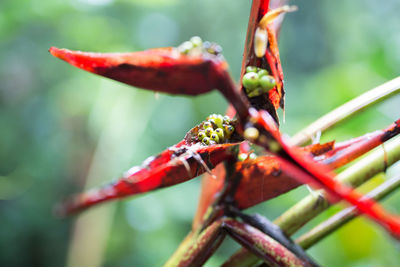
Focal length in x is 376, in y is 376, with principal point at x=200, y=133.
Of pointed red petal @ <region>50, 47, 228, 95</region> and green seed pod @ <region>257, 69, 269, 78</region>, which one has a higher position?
pointed red petal @ <region>50, 47, 228, 95</region>

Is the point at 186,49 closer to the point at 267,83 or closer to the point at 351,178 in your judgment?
the point at 267,83

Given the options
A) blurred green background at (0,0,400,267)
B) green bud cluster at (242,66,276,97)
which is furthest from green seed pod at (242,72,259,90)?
blurred green background at (0,0,400,267)

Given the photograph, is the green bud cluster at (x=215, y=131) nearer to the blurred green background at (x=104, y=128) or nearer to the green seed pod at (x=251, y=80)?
the green seed pod at (x=251, y=80)

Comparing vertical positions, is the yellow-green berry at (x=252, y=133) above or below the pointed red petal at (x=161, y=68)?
below

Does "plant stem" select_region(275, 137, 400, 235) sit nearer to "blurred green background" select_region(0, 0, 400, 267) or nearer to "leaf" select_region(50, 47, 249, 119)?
"leaf" select_region(50, 47, 249, 119)

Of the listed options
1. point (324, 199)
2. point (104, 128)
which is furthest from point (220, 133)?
point (104, 128)

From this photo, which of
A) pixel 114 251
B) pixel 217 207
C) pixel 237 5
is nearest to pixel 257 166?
pixel 217 207

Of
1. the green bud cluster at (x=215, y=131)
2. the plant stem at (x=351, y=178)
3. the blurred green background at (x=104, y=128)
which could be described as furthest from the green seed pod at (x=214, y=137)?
the blurred green background at (x=104, y=128)
